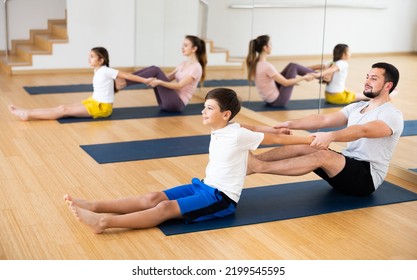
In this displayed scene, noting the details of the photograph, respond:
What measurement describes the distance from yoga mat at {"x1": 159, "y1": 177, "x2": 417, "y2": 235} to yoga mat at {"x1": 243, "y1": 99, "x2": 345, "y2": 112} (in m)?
1.07

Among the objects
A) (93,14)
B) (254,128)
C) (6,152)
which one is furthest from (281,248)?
(93,14)

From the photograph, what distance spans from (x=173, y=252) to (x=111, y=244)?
301 mm

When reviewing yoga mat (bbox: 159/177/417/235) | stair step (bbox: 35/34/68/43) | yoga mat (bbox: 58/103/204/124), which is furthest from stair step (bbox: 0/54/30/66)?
yoga mat (bbox: 159/177/417/235)

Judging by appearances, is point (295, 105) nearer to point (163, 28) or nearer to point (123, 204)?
point (123, 204)

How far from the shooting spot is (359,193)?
360cm

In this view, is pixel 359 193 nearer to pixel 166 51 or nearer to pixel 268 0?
pixel 268 0

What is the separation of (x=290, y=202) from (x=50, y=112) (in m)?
2.60

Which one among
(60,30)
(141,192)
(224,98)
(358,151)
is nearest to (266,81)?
(358,151)

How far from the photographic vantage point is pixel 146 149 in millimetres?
4508

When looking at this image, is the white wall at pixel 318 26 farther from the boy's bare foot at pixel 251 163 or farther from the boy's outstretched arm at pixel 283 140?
the boy's bare foot at pixel 251 163

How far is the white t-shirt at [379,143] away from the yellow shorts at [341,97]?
881 mm

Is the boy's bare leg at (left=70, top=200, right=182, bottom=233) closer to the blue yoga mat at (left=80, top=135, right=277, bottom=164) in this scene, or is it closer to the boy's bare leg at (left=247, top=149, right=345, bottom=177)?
the boy's bare leg at (left=247, top=149, right=345, bottom=177)

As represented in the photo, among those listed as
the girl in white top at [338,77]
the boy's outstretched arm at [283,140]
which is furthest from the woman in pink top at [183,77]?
the boy's outstretched arm at [283,140]

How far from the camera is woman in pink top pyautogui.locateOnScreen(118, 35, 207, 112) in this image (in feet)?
18.2
